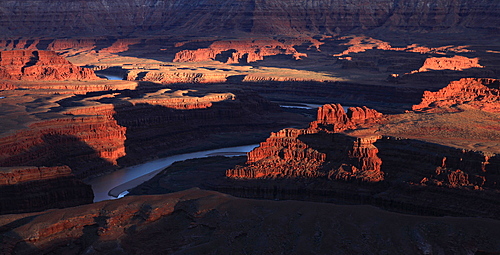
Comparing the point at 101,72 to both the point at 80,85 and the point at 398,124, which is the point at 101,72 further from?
the point at 398,124

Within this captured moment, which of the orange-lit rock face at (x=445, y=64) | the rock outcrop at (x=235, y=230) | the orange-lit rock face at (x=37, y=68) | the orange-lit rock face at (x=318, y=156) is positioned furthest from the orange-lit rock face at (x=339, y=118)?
the orange-lit rock face at (x=37, y=68)

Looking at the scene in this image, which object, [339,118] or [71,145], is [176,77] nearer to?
[71,145]

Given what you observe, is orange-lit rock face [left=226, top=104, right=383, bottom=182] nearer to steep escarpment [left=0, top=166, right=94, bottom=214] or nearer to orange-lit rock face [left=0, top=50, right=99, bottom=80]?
steep escarpment [left=0, top=166, right=94, bottom=214]

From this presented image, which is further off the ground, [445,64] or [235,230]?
[235,230]

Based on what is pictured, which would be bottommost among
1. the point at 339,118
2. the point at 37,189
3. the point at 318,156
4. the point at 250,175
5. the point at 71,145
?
the point at 71,145

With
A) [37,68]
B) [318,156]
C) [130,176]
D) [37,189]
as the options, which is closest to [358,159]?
[318,156]

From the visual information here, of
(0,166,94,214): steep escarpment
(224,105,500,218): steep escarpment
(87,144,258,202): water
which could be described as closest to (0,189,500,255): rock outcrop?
(224,105,500,218): steep escarpment

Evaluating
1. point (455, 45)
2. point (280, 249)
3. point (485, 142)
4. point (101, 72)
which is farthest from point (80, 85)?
point (455, 45)
